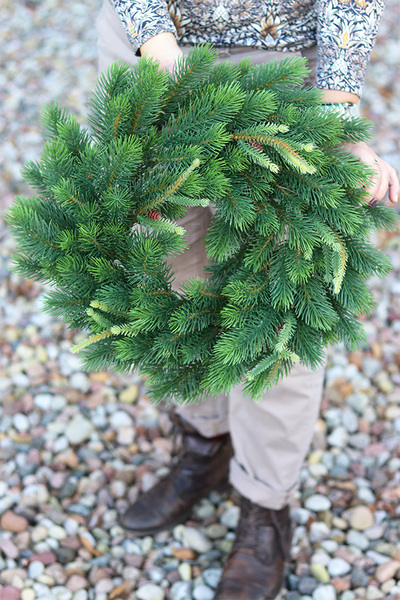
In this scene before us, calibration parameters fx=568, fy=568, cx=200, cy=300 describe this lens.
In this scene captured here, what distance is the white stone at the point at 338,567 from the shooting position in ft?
5.90

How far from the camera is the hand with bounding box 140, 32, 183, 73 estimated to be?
120 centimetres

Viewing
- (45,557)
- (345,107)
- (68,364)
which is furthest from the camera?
(68,364)

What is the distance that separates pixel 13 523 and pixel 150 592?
1.71 ft

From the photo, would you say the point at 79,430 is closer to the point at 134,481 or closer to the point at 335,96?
the point at 134,481

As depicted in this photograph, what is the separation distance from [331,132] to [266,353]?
46 centimetres

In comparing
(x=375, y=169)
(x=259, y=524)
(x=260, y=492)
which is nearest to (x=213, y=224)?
(x=375, y=169)

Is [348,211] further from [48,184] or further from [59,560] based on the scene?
[59,560]

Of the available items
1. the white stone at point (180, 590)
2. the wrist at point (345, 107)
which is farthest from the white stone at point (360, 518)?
the wrist at point (345, 107)

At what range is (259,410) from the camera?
1625 millimetres

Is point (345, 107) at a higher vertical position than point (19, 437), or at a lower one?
higher

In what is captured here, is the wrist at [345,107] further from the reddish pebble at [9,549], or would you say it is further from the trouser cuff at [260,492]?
the reddish pebble at [9,549]

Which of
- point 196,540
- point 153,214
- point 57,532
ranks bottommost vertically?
point 196,540

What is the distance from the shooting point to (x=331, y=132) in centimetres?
112

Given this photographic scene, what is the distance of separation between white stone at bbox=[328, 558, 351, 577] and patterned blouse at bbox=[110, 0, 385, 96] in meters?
1.42
